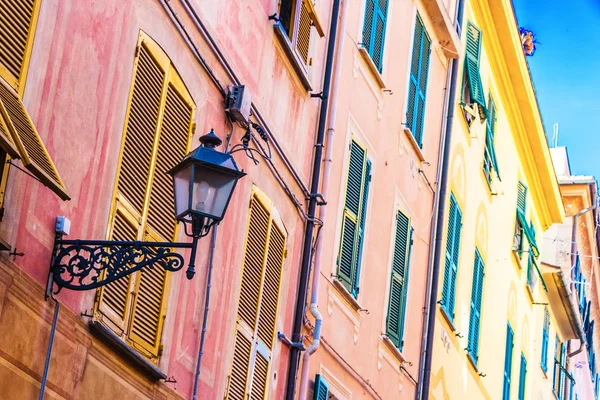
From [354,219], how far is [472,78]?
20.6ft

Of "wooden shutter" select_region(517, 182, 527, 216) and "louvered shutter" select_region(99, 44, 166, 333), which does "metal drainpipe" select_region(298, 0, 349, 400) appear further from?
"wooden shutter" select_region(517, 182, 527, 216)

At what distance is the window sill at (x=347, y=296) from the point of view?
44.8 feet

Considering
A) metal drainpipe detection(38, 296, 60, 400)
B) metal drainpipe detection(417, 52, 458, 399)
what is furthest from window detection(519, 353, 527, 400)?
metal drainpipe detection(38, 296, 60, 400)

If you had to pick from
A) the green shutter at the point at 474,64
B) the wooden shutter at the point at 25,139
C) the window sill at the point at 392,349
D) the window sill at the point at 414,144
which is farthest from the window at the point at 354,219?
the wooden shutter at the point at 25,139

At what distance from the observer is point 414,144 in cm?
1691

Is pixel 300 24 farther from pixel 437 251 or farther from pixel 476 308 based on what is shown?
pixel 476 308

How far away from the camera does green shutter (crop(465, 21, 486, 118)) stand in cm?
1989

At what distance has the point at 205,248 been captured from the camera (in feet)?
34.0

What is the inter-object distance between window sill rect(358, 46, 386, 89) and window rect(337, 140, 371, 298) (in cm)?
96

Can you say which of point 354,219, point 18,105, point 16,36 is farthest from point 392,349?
point 18,105

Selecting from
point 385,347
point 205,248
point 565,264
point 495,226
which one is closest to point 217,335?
point 205,248

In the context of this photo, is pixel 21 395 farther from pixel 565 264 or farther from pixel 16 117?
pixel 565 264

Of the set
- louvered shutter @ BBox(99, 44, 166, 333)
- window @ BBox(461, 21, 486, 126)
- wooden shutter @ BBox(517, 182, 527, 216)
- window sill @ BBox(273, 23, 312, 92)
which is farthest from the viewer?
wooden shutter @ BBox(517, 182, 527, 216)

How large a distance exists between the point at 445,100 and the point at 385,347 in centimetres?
457
